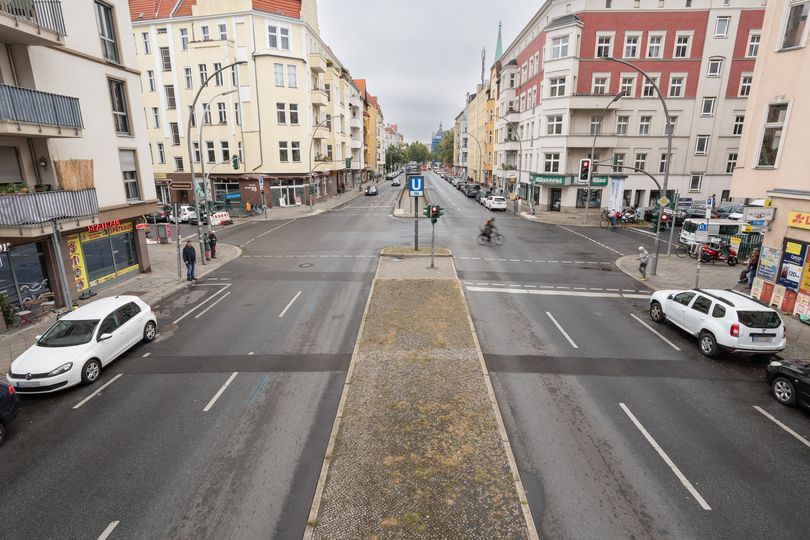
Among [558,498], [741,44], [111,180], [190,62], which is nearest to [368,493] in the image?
[558,498]

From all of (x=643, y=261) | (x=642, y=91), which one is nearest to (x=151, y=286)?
(x=643, y=261)

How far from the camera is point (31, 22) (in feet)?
43.1

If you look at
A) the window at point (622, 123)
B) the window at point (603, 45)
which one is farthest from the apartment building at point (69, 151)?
the window at point (622, 123)

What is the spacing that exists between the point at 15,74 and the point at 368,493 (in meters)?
17.5

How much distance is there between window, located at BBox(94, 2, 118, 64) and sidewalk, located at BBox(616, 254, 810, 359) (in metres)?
24.6

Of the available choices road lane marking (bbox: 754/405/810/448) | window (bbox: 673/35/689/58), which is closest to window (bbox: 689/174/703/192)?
window (bbox: 673/35/689/58)

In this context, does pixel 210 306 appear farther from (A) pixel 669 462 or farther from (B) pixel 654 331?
(B) pixel 654 331

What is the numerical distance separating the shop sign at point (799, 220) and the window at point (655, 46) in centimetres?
3116

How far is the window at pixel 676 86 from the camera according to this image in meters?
38.8

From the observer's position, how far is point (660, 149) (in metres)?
40.2

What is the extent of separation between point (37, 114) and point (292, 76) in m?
32.4

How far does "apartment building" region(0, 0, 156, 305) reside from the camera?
1325 centimetres

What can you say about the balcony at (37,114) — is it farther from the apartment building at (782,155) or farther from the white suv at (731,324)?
the apartment building at (782,155)

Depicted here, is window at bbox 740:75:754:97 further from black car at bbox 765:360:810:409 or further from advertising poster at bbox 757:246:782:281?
black car at bbox 765:360:810:409
